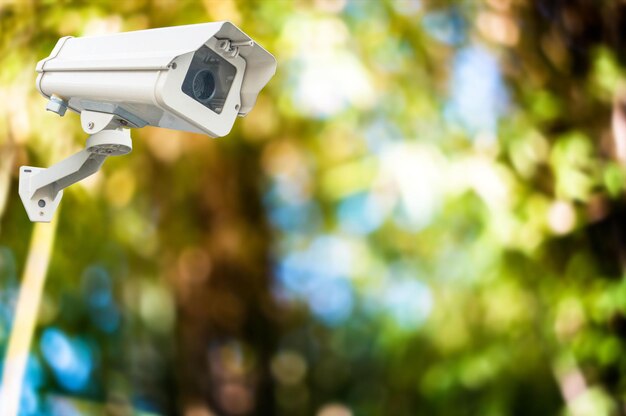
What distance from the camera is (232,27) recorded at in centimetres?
94

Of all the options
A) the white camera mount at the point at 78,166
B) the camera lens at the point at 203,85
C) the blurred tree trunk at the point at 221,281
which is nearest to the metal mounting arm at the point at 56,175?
the white camera mount at the point at 78,166

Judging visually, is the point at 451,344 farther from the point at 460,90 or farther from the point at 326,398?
the point at 460,90

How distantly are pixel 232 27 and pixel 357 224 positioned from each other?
1150mm

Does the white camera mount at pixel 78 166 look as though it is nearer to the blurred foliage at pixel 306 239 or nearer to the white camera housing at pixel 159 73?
the white camera housing at pixel 159 73

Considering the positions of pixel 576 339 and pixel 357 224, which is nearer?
pixel 357 224

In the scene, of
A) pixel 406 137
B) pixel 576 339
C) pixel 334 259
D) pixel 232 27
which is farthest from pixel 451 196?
pixel 232 27

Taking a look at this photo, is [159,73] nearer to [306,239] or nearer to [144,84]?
[144,84]

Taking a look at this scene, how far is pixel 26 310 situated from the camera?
2.08m

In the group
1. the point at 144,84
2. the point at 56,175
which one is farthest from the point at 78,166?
the point at 144,84

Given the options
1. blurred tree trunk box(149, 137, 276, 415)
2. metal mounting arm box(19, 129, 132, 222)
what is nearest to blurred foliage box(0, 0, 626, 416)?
blurred tree trunk box(149, 137, 276, 415)

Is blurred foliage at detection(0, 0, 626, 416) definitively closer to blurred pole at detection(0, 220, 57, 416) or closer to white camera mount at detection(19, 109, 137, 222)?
blurred pole at detection(0, 220, 57, 416)

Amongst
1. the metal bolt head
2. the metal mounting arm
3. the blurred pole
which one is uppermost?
the metal bolt head

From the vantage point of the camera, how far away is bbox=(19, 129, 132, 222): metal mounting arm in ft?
3.33

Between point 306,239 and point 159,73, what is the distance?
1168 mm
